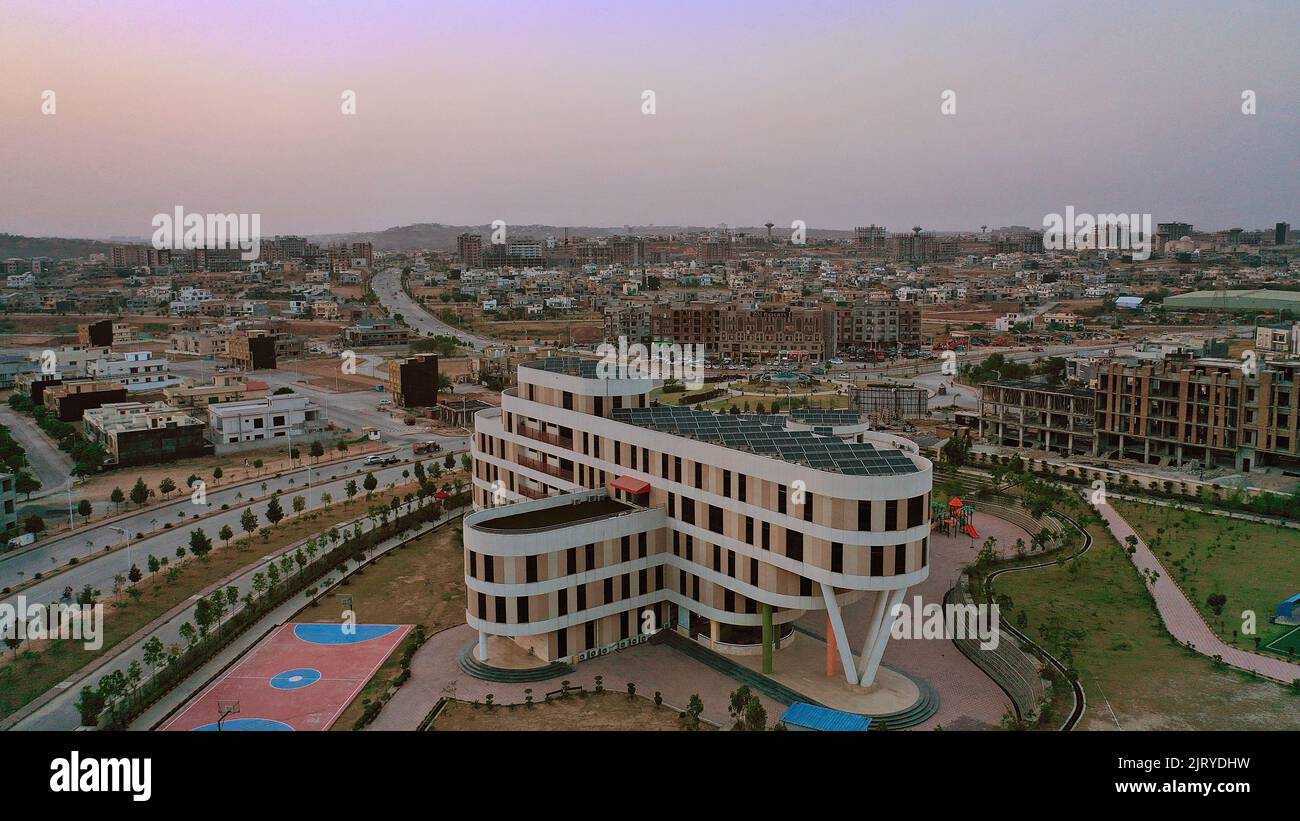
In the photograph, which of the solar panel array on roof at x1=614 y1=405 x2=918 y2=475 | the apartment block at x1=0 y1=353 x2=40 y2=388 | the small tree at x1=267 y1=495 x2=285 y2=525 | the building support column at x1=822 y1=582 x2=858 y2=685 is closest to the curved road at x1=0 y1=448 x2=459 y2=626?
the small tree at x1=267 y1=495 x2=285 y2=525

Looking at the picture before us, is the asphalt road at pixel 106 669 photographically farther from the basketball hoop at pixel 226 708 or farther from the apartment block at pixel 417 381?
the apartment block at pixel 417 381

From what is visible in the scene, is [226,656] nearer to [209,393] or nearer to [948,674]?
[948,674]

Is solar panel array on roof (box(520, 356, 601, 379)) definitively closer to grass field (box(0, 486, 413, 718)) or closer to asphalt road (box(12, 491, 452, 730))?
asphalt road (box(12, 491, 452, 730))

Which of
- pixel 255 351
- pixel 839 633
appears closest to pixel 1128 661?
pixel 839 633

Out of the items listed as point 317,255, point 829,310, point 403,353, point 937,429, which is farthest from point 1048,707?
Answer: point 317,255

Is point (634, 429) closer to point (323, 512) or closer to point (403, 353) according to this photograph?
point (323, 512)

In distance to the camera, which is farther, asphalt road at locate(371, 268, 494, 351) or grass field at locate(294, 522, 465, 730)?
asphalt road at locate(371, 268, 494, 351)

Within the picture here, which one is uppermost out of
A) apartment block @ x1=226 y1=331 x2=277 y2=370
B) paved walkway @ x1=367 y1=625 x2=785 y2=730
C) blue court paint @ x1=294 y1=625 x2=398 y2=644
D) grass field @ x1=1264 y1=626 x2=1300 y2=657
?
apartment block @ x1=226 y1=331 x2=277 y2=370

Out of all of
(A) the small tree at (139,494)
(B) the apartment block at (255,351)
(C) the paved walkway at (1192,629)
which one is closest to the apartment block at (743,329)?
(B) the apartment block at (255,351)

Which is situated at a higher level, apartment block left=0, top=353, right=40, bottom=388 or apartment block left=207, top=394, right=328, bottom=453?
apartment block left=0, top=353, right=40, bottom=388
